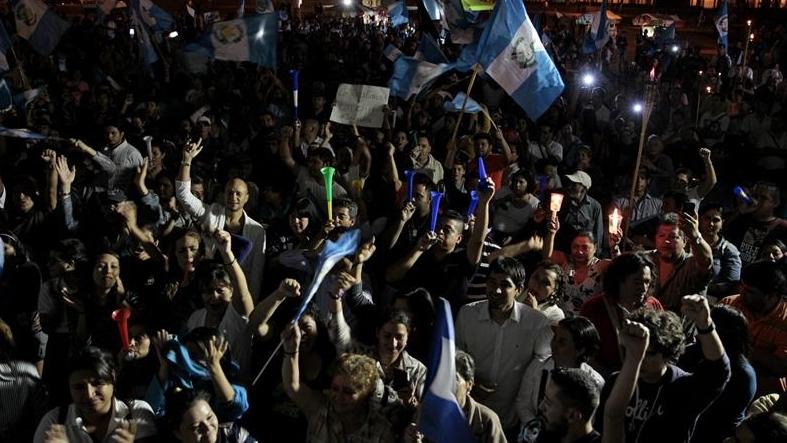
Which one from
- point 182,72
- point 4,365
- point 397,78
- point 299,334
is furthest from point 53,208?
point 182,72

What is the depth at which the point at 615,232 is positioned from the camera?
5.89 m

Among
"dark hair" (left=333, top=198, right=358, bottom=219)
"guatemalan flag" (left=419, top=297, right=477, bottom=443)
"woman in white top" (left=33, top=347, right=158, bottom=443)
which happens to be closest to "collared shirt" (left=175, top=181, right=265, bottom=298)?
"dark hair" (left=333, top=198, right=358, bottom=219)

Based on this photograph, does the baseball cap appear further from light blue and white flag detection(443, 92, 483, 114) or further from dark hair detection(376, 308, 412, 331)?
dark hair detection(376, 308, 412, 331)

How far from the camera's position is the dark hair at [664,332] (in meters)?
3.20

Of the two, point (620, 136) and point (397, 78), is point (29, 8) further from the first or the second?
point (620, 136)

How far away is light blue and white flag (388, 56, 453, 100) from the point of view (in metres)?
8.89

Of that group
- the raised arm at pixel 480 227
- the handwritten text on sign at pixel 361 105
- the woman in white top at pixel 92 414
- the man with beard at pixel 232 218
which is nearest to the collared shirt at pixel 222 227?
the man with beard at pixel 232 218

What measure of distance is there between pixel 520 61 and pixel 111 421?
4.77 meters

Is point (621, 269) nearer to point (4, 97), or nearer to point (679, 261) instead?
point (679, 261)

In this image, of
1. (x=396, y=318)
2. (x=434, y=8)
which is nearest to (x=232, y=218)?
(x=396, y=318)

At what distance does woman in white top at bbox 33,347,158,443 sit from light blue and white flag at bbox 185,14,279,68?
5.53m

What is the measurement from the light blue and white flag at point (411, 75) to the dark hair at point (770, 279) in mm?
5301

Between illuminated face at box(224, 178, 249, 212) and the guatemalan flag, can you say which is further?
illuminated face at box(224, 178, 249, 212)

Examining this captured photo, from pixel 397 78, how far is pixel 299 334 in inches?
231
